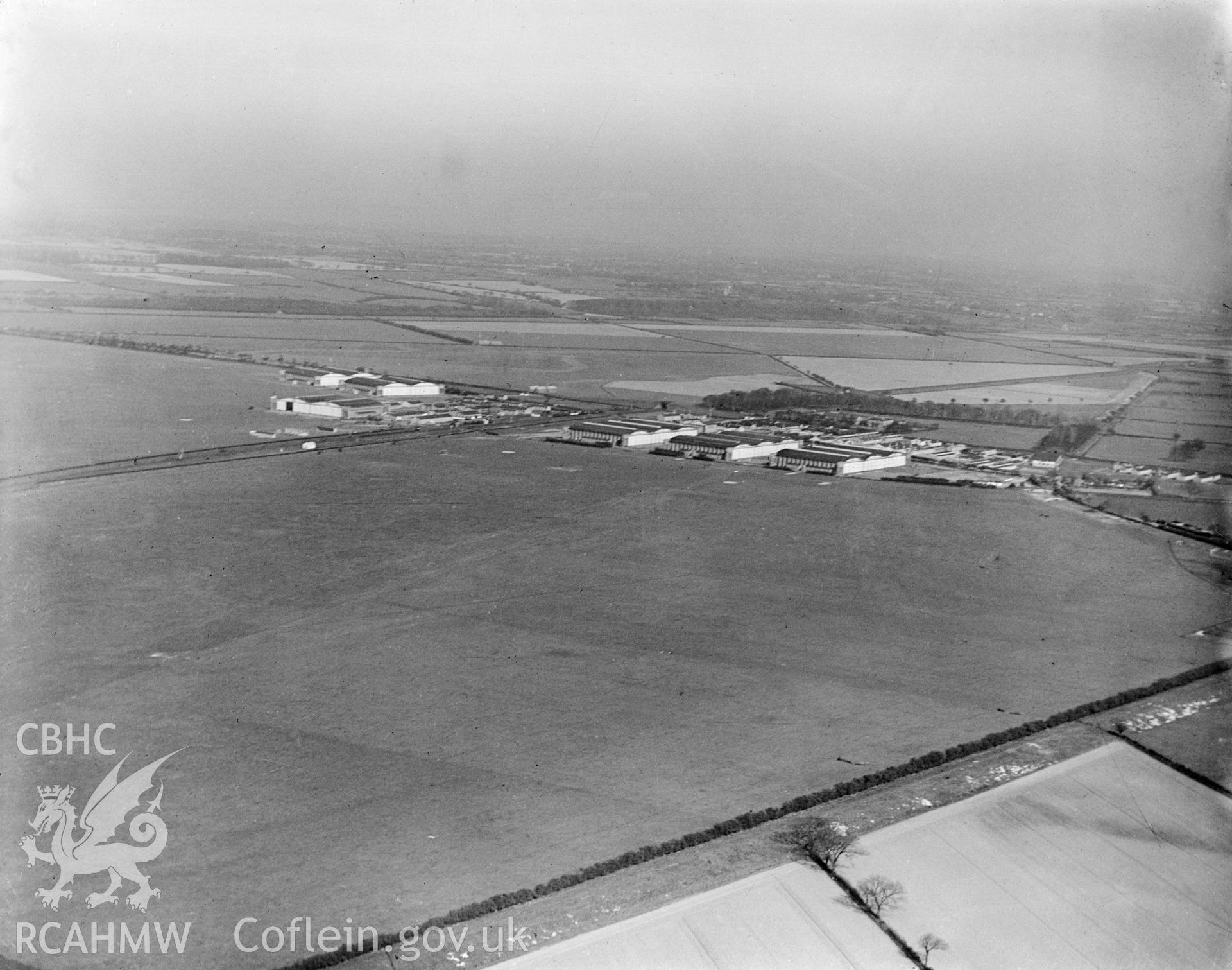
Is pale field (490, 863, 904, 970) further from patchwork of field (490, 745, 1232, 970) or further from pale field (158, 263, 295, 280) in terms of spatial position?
pale field (158, 263, 295, 280)

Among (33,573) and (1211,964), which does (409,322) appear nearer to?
(33,573)

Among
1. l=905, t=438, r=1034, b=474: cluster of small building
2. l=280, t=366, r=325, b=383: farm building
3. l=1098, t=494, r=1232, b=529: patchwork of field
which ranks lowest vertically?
l=280, t=366, r=325, b=383: farm building

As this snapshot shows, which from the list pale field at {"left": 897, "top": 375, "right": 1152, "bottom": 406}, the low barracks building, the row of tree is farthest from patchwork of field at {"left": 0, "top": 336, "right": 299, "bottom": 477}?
pale field at {"left": 897, "top": 375, "right": 1152, "bottom": 406}

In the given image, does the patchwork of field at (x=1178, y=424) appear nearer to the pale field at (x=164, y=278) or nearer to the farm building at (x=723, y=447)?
the farm building at (x=723, y=447)

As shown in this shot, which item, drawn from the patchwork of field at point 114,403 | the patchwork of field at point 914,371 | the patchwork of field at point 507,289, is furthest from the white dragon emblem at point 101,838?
the patchwork of field at point 507,289

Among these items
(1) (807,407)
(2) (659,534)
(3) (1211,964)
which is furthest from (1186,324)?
(3) (1211,964)

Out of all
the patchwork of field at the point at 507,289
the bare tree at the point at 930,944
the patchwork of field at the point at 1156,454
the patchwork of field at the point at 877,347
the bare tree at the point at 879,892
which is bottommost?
the bare tree at the point at 930,944

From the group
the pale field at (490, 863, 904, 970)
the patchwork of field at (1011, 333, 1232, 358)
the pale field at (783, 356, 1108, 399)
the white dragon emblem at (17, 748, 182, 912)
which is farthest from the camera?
the pale field at (783, 356, 1108, 399)

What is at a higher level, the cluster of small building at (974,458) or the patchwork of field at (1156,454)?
the patchwork of field at (1156,454)
